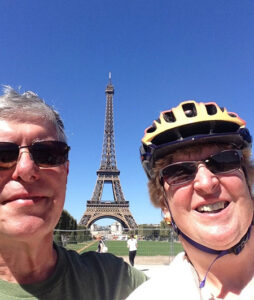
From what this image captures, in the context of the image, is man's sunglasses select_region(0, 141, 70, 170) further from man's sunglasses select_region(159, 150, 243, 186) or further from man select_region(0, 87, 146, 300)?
man's sunglasses select_region(159, 150, 243, 186)

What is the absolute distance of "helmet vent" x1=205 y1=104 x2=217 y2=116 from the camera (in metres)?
2.18

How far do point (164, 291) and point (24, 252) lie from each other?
0.98 meters

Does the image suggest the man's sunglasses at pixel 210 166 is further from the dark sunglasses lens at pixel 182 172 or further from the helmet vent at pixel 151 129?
the helmet vent at pixel 151 129

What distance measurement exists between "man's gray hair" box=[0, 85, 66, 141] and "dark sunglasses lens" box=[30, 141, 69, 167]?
15 centimetres

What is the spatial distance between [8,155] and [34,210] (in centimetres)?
41

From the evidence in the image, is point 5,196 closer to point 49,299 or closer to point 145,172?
point 49,299

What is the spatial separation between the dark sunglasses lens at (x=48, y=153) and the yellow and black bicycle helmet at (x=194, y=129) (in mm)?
680

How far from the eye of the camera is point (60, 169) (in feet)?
6.93

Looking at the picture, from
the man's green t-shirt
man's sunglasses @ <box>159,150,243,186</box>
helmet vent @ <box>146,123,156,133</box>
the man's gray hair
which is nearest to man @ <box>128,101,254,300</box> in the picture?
man's sunglasses @ <box>159,150,243,186</box>

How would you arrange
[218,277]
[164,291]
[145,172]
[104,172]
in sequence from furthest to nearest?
1. [104,172]
2. [145,172]
3. [218,277]
4. [164,291]

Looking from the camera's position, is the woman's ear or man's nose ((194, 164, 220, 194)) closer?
man's nose ((194, 164, 220, 194))

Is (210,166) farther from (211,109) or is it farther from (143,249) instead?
(143,249)

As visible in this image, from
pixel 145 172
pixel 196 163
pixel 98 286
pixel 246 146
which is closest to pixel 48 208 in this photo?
pixel 98 286

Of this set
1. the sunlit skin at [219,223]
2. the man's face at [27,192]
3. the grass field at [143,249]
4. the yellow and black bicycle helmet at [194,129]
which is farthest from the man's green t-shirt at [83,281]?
the grass field at [143,249]
